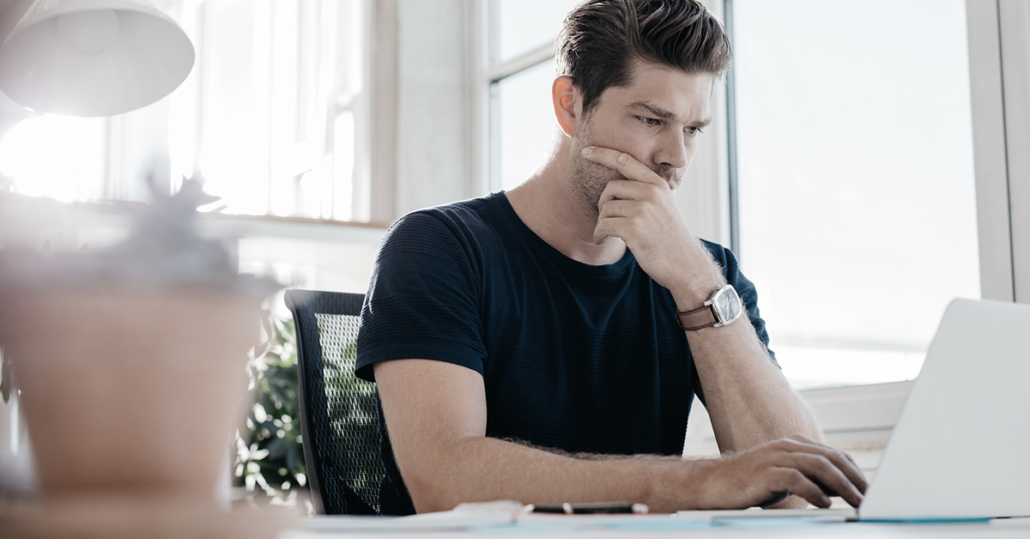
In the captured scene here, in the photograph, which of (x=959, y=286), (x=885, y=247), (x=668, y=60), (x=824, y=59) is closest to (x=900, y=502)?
(x=668, y=60)

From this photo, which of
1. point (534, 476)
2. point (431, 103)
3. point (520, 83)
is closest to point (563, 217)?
point (534, 476)

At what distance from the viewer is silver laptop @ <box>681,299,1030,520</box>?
0.64 meters

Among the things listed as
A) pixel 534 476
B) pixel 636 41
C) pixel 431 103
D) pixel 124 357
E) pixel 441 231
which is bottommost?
pixel 534 476

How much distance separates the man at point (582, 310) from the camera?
46.8 inches

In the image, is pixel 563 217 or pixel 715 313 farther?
pixel 563 217

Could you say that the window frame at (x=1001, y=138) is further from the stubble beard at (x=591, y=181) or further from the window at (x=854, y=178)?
the stubble beard at (x=591, y=181)

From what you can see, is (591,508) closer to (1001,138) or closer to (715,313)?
(715,313)

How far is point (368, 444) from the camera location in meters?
1.43

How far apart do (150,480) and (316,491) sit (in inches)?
44.4

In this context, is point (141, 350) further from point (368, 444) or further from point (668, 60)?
point (668, 60)

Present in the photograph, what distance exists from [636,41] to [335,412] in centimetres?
80

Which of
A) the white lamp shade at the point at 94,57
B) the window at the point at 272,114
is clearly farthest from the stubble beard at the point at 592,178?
the window at the point at 272,114

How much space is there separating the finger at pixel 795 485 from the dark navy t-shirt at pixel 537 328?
53cm

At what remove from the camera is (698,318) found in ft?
4.53
